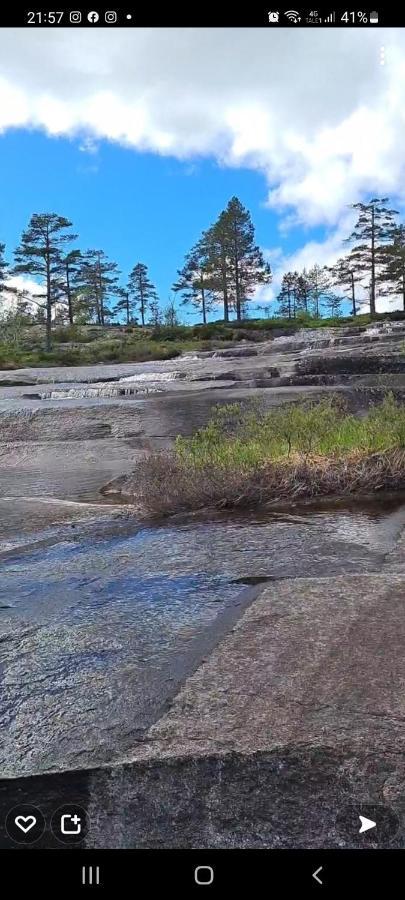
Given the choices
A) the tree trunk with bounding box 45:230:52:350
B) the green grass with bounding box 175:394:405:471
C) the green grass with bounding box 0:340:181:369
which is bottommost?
the green grass with bounding box 175:394:405:471

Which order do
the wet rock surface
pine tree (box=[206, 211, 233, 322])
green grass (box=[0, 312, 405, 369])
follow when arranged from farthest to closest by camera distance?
1. pine tree (box=[206, 211, 233, 322])
2. green grass (box=[0, 312, 405, 369])
3. the wet rock surface

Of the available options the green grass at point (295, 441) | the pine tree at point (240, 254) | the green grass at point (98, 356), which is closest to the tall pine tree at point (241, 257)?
the pine tree at point (240, 254)

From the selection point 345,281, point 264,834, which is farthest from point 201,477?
point 345,281

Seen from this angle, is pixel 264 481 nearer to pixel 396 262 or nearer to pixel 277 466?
pixel 277 466

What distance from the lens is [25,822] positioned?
3.84 feet

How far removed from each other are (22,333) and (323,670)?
54089mm

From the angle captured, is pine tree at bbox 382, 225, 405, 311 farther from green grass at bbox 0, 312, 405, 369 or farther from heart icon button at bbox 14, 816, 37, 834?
heart icon button at bbox 14, 816, 37, 834

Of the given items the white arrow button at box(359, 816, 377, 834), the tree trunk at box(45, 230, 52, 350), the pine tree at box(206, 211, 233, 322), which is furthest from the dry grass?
the pine tree at box(206, 211, 233, 322)
